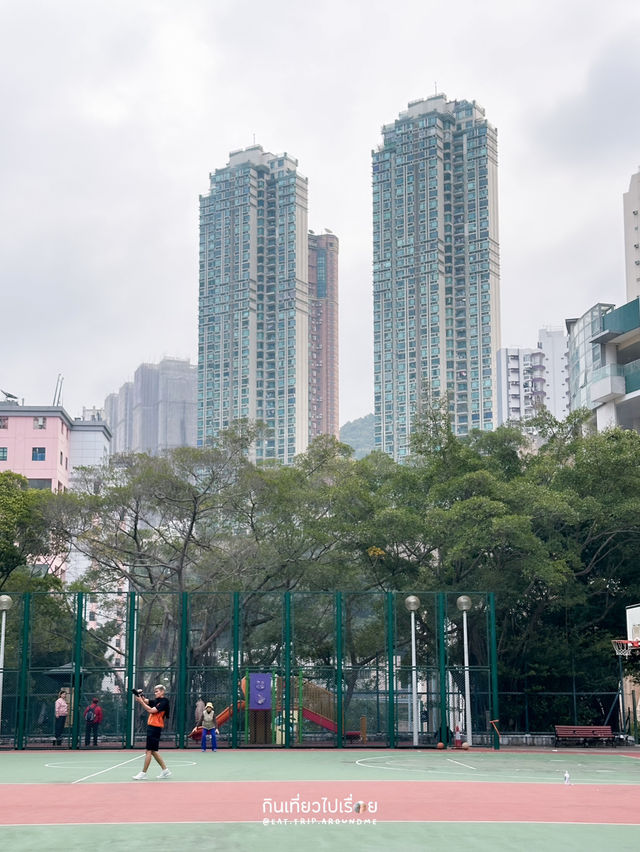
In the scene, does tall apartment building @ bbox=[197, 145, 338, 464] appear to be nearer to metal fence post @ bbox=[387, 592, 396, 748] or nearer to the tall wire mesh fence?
the tall wire mesh fence

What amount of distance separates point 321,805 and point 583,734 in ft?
58.8

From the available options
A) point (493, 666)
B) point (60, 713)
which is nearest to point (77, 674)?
point (60, 713)

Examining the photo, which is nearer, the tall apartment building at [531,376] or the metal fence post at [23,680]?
the metal fence post at [23,680]

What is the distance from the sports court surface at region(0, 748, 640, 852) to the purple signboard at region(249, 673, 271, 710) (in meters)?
4.11

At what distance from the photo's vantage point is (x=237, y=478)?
124 ft

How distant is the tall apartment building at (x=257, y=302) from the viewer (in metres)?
168

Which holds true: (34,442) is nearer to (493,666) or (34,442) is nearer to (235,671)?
(235,671)

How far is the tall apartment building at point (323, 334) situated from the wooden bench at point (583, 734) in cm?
15457

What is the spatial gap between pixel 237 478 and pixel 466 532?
8.81m

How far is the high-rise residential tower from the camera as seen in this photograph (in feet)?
550

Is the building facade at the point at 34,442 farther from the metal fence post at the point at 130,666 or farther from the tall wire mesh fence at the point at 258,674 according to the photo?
the metal fence post at the point at 130,666

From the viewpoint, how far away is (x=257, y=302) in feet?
562

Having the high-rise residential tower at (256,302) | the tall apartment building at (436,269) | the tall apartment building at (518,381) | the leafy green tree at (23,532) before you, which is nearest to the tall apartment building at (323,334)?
the high-rise residential tower at (256,302)

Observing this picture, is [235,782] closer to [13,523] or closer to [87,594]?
[87,594]
